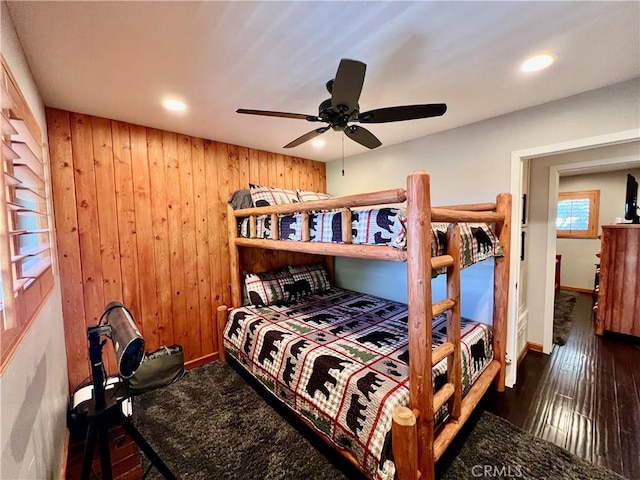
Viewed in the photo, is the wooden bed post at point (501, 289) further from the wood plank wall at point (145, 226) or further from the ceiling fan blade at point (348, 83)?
the wood plank wall at point (145, 226)

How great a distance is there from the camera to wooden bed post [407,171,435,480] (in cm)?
121

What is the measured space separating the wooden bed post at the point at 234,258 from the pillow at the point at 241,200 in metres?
0.06

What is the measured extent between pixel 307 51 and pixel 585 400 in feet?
10.9

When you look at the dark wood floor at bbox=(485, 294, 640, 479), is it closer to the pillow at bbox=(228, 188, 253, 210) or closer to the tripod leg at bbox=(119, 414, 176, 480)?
the tripod leg at bbox=(119, 414, 176, 480)

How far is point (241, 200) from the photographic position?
281 cm

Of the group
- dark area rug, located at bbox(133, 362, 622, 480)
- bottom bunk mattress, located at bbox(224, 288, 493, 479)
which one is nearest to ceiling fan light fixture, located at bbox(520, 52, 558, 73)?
bottom bunk mattress, located at bbox(224, 288, 493, 479)

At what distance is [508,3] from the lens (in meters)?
1.10

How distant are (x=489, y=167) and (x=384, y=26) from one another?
1735 mm

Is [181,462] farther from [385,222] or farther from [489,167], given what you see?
[489,167]

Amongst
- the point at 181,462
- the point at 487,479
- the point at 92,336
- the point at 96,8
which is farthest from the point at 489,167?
the point at 181,462

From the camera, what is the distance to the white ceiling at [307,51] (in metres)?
1.13

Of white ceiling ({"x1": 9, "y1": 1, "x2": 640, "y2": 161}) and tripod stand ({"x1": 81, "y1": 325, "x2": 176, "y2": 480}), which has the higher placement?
white ceiling ({"x1": 9, "y1": 1, "x2": 640, "y2": 161})

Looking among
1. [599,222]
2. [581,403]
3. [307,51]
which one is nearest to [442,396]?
[581,403]

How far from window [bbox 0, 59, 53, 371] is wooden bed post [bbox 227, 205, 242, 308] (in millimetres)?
1463
